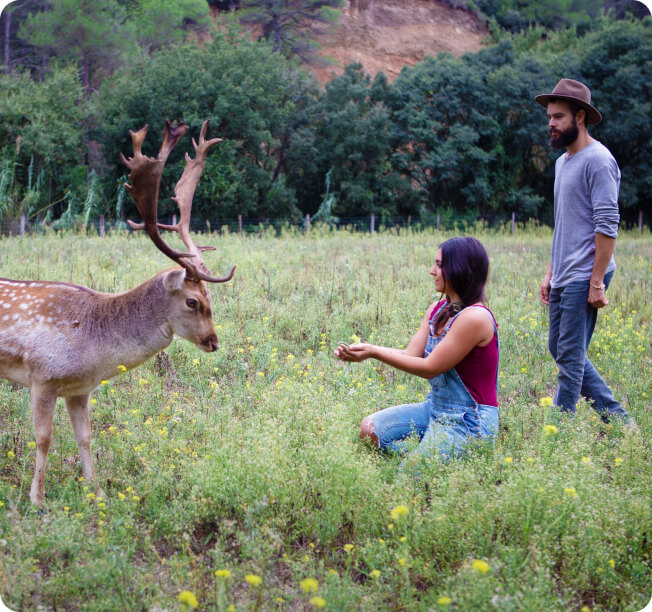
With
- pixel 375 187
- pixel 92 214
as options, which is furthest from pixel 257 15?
pixel 92 214

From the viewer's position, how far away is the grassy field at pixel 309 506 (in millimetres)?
2613

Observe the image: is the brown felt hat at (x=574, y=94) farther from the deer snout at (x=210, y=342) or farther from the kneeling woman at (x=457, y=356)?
→ the deer snout at (x=210, y=342)

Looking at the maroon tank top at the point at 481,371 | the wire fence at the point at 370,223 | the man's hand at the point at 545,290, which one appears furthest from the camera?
the wire fence at the point at 370,223

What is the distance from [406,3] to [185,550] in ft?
118

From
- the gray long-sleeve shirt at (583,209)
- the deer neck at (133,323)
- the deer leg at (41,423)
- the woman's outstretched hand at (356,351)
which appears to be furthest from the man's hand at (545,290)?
the deer leg at (41,423)

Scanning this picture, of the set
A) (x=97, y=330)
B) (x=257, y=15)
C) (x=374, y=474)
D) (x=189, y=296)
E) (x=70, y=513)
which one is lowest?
(x=70, y=513)

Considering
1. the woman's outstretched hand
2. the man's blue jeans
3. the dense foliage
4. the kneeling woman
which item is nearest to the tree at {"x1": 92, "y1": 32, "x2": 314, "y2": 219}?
the dense foliage

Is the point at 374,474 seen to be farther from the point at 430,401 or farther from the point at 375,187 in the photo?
the point at 375,187

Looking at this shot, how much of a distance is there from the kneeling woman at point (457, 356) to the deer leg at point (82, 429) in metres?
1.63

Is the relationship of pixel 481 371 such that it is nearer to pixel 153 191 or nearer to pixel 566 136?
pixel 566 136

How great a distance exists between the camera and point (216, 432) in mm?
3965

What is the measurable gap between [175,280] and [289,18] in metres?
30.6

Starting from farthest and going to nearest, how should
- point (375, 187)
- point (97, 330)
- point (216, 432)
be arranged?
point (375, 187), point (216, 432), point (97, 330)

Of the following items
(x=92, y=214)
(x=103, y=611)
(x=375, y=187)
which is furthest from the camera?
(x=375, y=187)
